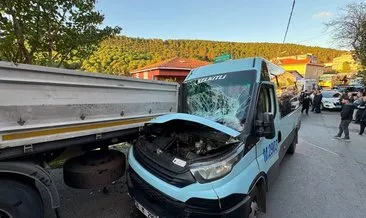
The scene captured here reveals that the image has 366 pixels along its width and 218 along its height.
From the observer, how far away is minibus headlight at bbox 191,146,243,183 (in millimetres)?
2725

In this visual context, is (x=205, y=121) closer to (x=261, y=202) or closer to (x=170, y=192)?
(x=170, y=192)

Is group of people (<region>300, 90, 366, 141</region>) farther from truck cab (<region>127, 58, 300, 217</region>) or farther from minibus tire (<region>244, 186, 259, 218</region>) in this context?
minibus tire (<region>244, 186, 259, 218</region>)

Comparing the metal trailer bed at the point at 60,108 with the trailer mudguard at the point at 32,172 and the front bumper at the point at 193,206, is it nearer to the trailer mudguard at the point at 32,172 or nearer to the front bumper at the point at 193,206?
the trailer mudguard at the point at 32,172

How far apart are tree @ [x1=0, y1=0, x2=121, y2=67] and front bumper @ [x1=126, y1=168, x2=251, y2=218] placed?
21.5 feet

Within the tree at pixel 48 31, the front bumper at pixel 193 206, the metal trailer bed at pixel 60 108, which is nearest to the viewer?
the metal trailer bed at pixel 60 108

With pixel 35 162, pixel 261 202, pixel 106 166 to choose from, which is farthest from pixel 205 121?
pixel 35 162

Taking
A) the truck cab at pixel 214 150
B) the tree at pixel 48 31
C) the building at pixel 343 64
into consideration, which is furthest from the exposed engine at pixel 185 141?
the building at pixel 343 64

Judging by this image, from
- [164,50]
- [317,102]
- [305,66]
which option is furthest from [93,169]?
[305,66]

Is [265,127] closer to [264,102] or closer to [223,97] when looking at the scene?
[264,102]

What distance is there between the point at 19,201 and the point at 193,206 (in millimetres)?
1772

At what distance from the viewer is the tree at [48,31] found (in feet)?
23.3

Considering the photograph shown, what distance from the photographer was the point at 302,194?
4.69m

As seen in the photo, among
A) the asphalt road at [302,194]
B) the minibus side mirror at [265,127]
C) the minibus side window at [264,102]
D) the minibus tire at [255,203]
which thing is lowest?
the asphalt road at [302,194]

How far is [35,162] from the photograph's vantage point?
2879 millimetres
